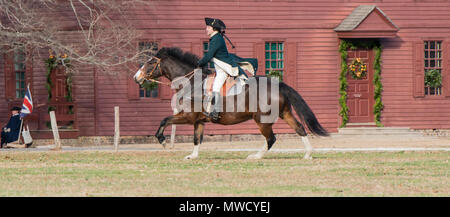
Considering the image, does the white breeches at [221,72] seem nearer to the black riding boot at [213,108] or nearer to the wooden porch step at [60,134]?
the black riding boot at [213,108]

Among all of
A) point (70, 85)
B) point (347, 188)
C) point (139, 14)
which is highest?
point (139, 14)

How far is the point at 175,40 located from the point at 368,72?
20.1ft

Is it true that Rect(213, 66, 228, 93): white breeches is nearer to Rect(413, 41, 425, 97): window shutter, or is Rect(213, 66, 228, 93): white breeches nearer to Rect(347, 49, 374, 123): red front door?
Rect(347, 49, 374, 123): red front door

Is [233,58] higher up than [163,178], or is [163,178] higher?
[233,58]

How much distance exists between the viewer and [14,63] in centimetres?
2291

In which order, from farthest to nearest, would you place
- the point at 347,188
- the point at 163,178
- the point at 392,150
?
the point at 392,150
the point at 163,178
the point at 347,188

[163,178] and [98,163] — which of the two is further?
[98,163]

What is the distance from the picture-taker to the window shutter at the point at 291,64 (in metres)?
23.4

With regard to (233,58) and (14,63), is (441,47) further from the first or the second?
(14,63)

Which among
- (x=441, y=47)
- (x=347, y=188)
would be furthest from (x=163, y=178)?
(x=441, y=47)


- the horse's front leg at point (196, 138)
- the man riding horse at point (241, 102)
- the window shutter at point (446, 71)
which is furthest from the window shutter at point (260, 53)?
the horse's front leg at point (196, 138)

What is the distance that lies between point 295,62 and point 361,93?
7.79 ft

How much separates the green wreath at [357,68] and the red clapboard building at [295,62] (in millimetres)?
208

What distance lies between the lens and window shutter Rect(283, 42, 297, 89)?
23.4 metres
